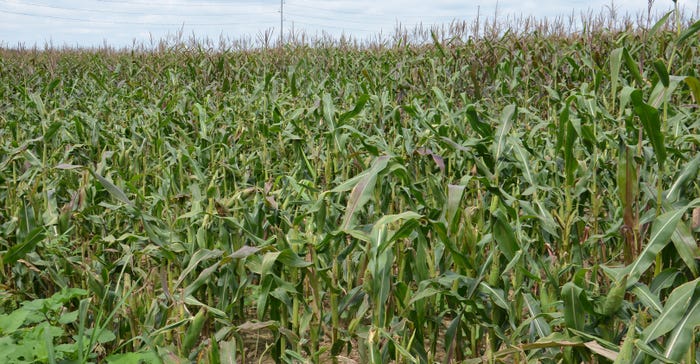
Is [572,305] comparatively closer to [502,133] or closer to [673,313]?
[673,313]

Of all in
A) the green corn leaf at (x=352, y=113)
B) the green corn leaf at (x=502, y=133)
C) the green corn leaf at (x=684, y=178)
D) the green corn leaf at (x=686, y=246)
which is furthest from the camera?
the green corn leaf at (x=352, y=113)

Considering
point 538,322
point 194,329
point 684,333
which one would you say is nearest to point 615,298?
point 684,333

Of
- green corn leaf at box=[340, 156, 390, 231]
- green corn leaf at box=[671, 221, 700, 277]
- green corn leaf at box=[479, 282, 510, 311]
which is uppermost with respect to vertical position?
green corn leaf at box=[340, 156, 390, 231]

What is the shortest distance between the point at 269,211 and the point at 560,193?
1.22 meters

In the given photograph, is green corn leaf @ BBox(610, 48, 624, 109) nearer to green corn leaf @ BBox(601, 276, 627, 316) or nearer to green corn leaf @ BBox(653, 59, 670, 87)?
green corn leaf @ BBox(653, 59, 670, 87)

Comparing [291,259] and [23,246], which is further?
[23,246]

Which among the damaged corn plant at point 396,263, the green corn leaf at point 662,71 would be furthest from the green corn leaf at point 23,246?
the green corn leaf at point 662,71

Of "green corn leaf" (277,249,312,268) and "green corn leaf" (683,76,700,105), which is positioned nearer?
"green corn leaf" (683,76,700,105)

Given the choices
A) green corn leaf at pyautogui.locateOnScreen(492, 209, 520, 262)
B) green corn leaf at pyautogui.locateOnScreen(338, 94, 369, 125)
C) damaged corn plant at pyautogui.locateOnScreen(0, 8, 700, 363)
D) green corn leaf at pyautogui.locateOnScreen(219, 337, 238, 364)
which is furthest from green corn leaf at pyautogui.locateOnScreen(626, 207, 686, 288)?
green corn leaf at pyautogui.locateOnScreen(338, 94, 369, 125)

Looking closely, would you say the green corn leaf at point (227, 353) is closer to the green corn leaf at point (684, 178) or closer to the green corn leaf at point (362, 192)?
the green corn leaf at point (362, 192)

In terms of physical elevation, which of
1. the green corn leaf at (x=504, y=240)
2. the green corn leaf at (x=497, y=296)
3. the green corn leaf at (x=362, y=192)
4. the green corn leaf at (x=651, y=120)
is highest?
the green corn leaf at (x=651, y=120)

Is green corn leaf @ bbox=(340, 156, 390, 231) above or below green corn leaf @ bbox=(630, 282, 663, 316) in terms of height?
above

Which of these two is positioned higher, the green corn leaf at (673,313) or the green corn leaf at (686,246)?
the green corn leaf at (686,246)

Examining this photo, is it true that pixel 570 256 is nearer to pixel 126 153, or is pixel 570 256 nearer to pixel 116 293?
pixel 116 293
